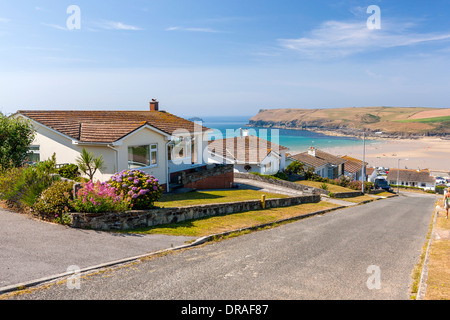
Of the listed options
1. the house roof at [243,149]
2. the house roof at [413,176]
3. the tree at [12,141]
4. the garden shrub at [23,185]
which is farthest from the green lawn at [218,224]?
the house roof at [413,176]

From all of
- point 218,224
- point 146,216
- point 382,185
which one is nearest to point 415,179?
point 382,185

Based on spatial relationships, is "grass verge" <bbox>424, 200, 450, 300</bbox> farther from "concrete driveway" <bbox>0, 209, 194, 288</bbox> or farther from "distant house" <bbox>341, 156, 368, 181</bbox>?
"distant house" <bbox>341, 156, 368, 181</bbox>

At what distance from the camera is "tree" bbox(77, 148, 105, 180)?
52.1ft

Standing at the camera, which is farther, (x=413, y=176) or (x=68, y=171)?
(x=413, y=176)

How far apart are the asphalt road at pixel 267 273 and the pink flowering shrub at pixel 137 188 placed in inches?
127

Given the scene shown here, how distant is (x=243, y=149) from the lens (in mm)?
35688

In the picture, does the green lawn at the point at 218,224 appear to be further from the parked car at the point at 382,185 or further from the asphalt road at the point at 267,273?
the parked car at the point at 382,185

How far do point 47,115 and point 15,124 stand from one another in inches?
147

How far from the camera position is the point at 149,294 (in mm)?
6516

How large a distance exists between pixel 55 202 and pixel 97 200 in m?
1.33

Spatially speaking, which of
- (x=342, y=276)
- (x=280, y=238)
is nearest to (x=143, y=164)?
(x=280, y=238)

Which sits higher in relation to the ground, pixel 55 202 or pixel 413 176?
pixel 55 202

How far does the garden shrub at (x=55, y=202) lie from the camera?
10719 mm

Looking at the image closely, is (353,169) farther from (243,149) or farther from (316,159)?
(243,149)
